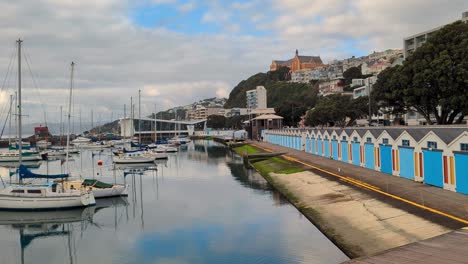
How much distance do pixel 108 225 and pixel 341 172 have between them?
80.4 ft

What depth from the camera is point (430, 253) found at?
15.3m

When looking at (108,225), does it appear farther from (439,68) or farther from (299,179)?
(439,68)

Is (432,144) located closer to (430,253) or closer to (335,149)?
(430,253)

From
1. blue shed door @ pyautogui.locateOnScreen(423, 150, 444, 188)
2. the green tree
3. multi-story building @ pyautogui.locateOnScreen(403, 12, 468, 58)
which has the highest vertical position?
multi-story building @ pyautogui.locateOnScreen(403, 12, 468, 58)

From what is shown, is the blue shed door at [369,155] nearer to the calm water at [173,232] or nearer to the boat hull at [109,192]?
the calm water at [173,232]

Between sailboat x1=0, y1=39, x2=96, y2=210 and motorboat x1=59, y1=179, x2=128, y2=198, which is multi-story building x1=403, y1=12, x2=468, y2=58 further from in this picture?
sailboat x1=0, y1=39, x2=96, y2=210

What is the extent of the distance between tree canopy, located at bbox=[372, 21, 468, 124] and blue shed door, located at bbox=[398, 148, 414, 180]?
1613 centimetres

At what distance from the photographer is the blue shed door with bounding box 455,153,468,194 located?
1078 inches

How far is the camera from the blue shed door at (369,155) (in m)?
44.4

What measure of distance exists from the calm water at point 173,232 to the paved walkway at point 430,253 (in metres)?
5.95

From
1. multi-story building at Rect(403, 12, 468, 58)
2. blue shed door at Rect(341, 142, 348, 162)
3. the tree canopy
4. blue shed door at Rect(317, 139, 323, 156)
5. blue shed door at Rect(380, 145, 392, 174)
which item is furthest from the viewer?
multi-story building at Rect(403, 12, 468, 58)

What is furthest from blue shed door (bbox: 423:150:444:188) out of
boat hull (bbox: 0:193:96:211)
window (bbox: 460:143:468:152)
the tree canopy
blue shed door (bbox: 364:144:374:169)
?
boat hull (bbox: 0:193:96:211)

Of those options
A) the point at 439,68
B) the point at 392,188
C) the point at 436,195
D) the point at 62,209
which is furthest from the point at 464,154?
the point at 62,209

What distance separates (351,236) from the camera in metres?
23.6
